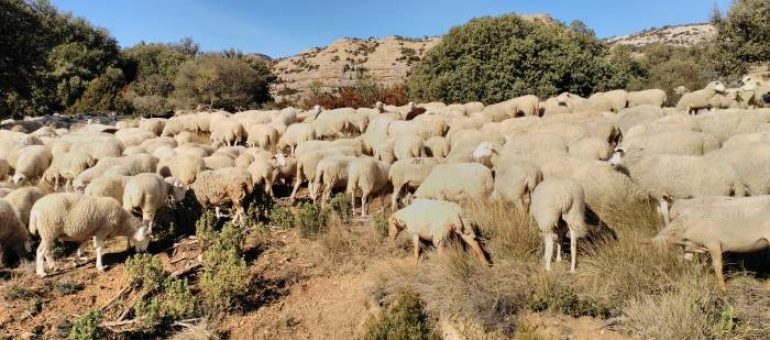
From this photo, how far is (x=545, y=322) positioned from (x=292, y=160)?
7.40 m

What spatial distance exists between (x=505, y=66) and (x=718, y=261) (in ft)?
70.4

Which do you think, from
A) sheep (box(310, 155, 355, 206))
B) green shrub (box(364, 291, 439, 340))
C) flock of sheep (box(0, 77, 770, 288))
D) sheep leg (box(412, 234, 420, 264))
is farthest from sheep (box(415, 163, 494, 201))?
green shrub (box(364, 291, 439, 340))

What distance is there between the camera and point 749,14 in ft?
66.1

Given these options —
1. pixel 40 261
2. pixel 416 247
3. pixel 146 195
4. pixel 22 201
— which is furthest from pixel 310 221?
pixel 22 201

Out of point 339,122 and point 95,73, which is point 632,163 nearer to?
point 339,122

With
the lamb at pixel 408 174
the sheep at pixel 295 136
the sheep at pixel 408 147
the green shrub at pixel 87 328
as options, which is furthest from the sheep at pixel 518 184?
the sheep at pixel 295 136

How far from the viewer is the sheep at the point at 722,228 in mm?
5332

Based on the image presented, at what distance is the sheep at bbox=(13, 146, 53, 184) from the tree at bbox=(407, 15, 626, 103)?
60.1 ft

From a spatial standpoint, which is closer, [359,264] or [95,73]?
[359,264]

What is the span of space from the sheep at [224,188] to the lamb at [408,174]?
2751 millimetres

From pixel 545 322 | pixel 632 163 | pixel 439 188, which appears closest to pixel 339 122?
pixel 439 188

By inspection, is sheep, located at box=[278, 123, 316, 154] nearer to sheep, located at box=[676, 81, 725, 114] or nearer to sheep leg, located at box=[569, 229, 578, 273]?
sheep leg, located at box=[569, 229, 578, 273]

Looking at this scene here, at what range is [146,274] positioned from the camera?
7.36 metres

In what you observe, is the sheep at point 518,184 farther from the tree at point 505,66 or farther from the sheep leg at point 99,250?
the tree at point 505,66
